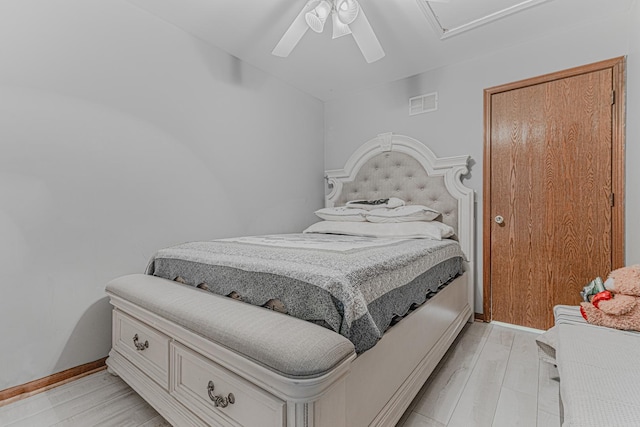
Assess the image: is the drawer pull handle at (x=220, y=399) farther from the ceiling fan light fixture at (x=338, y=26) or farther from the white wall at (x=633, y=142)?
the white wall at (x=633, y=142)

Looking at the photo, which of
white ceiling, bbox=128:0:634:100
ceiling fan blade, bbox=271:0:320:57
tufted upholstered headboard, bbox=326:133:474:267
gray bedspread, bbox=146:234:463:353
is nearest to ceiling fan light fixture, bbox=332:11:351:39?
ceiling fan blade, bbox=271:0:320:57

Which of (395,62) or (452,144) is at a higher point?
(395,62)

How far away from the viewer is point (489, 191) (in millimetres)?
2414

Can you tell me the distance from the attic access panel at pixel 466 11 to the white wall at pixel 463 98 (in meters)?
0.47

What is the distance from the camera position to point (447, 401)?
54.7 inches

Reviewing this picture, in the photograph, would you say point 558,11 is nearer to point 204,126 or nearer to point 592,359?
point 592,359

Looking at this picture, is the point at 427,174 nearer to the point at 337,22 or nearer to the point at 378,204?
the point at 378,204

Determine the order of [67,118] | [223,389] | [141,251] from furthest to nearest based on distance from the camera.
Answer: [141,251], [67,118], [223,389]

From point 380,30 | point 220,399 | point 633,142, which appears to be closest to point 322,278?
point 220,399

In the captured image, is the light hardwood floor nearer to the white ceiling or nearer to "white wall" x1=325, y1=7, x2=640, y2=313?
"white wall" x1=325, y1=7, x2=640, y2=313

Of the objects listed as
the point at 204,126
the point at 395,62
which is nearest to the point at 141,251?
→ the point at 204,126

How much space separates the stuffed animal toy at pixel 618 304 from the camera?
4.11 ft

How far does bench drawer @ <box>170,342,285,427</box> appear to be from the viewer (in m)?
0.83

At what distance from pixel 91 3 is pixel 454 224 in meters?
2.92
